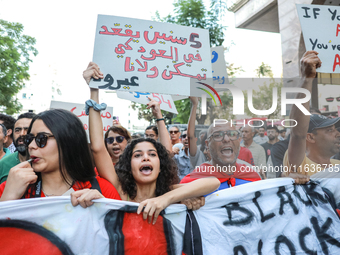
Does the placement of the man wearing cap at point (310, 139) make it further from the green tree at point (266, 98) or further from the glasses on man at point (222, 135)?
the glasses on man at point (222, 135)

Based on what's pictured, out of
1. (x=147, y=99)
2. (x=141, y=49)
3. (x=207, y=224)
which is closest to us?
(x=207, y=224)

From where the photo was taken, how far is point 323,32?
2.67 m

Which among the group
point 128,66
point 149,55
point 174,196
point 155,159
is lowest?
point 174,196

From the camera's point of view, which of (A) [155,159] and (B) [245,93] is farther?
(B) [245,93]

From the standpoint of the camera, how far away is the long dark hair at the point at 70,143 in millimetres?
1753

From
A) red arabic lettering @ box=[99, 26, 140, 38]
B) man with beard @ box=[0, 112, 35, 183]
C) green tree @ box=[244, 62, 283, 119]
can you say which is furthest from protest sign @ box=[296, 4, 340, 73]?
man with beard @ box=[0, 112, 35, 183]

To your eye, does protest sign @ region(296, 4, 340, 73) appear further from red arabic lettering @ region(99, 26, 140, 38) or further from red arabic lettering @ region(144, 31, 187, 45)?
red arabic lettering @ region(99, 26, 140, 38)

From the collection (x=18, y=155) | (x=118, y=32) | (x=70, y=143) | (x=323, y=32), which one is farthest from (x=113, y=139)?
(x=323, y=32)

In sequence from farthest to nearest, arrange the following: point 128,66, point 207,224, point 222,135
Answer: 1. point 128,66
2. point 222,135
3. point 207,224

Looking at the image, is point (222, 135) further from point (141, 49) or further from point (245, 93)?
point (141, 49)

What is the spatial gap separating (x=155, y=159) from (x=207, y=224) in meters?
0.61

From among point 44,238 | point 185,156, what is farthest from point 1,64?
point 44,238

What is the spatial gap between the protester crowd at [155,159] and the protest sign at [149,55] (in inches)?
8.2

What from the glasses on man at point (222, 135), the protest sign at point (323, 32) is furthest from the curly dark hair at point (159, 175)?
the protest sign at point (323, 32)
